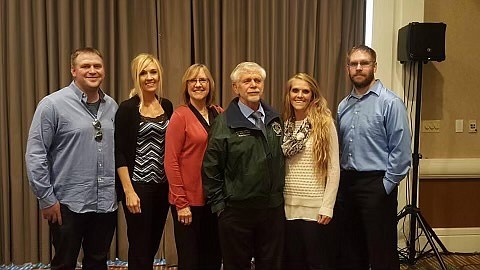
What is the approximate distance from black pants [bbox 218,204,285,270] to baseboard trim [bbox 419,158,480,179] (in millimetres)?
1865

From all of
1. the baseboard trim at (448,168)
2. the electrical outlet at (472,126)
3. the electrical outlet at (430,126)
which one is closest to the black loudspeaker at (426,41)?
the electrical outlet at (430,126)

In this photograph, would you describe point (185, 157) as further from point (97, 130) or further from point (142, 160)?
point (97, 130)

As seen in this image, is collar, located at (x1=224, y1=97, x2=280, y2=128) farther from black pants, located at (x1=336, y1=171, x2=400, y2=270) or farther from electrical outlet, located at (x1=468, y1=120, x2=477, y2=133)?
electrical outlet, located at (x1=468, y1=120, x2=477, y2=133)

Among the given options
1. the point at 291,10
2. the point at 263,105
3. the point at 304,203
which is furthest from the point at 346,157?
the point at 291,10

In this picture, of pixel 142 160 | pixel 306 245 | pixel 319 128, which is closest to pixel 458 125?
pixel 319 128

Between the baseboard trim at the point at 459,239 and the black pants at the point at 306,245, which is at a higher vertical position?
the black pants at the point at 306,245

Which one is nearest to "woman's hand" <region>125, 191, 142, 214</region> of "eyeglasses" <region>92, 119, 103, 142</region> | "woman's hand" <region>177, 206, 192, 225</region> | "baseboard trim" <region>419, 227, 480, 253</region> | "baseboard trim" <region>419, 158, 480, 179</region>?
"woman's hand" <region>177, 206, 192, 225</region>

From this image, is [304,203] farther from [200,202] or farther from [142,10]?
[142,10]

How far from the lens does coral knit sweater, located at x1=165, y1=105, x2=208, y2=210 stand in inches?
93.8

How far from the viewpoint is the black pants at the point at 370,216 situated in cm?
264

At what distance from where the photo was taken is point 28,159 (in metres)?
2.24

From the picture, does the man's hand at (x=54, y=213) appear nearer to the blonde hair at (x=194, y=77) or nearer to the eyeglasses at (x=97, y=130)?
the eyeglasses at (x=97, y=130)

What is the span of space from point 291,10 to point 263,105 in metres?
1.40

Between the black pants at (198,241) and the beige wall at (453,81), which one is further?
the beige wall at (453,81)
